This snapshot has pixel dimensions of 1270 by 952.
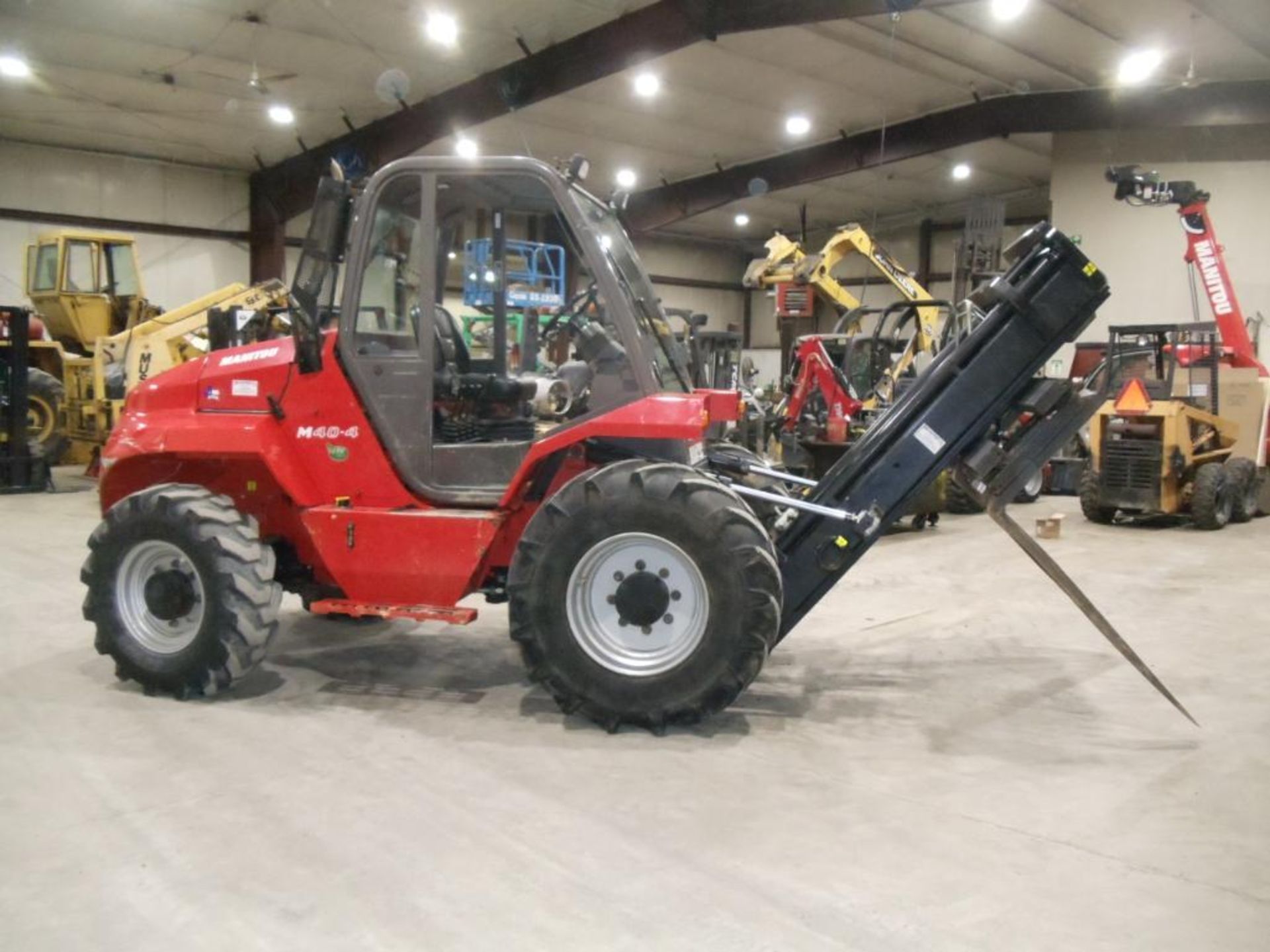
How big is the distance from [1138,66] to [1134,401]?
16.4 feet

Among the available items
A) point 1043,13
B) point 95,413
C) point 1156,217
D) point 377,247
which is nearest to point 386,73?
point 95,413

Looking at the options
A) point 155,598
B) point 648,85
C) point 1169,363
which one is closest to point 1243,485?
point 1169,363

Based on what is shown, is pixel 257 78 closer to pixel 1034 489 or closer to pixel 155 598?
pixel 155 598

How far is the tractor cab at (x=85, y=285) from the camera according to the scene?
47.1 feet

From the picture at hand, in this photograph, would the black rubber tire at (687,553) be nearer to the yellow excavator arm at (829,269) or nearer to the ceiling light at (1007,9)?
the ceiling light at (1007,9)

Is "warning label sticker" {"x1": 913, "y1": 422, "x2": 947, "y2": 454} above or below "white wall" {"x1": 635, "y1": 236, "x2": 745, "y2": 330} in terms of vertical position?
below

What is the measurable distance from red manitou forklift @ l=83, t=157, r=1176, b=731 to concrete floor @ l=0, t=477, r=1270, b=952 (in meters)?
0.35

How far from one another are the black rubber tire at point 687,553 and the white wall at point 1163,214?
43.3 ft

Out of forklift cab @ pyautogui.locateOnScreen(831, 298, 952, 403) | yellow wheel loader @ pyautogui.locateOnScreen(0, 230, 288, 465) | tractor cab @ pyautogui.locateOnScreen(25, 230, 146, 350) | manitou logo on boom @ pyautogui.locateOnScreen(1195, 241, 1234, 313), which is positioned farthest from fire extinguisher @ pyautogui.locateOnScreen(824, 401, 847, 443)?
tractor cab @ pyautogui.locateOnScreen(25, 230, 146, 350)

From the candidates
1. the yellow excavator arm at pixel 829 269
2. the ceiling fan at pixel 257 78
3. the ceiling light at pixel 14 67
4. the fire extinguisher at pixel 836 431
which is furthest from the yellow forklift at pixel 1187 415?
the ceiling light at pixel 14 67

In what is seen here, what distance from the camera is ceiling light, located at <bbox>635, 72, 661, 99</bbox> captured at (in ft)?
45.0

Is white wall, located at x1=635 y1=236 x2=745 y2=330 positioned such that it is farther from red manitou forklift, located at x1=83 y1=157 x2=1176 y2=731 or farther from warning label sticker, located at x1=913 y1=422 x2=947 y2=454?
warning label sticker, located at x1=913 y1=422 x2=947 y2=454

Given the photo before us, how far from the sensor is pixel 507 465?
447 centimetres

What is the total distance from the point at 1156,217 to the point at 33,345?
52.2 ft
